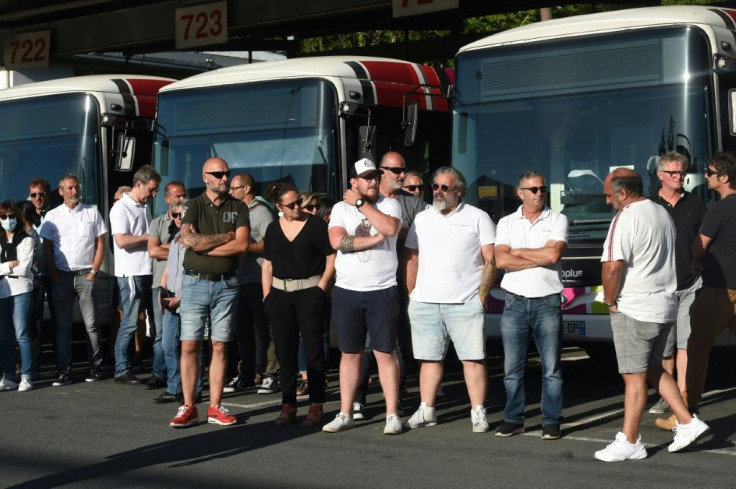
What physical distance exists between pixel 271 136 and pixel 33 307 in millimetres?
2752

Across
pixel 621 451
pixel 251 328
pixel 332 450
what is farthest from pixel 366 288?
pixel 251 328

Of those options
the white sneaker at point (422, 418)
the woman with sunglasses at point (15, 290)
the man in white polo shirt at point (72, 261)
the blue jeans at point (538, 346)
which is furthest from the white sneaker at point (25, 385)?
the blue jeans at point (538, 346)

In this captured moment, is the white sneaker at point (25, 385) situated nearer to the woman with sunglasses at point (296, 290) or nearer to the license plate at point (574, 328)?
the woman with sunglasses at point (296, 290)

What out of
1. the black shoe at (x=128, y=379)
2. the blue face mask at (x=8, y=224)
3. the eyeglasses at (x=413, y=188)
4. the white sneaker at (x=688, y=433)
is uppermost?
the eyeglasses at (x=413, y=188)

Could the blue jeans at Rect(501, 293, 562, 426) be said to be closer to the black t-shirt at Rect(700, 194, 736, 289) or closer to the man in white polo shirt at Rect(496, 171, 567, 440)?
the man in white polo shirt at Rect(496, 171, 567, 440)

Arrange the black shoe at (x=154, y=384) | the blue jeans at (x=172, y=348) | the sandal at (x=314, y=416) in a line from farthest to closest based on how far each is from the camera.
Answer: the black shoe at (x=154, y=384), the blue jeans at (x=172, y=348), the sandal at (x=314, y=416)

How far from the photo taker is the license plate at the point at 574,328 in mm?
10984

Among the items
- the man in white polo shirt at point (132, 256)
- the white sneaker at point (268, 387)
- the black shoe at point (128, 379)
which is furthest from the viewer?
the man in white polo shirt at point (132, 256)

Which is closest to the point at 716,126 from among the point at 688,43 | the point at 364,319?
the point at 688,43

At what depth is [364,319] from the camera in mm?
9320

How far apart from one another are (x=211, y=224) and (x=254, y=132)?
3.44 m

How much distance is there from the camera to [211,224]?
972cm

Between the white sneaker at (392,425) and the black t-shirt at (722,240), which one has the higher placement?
the black t-shirt at (722,240)

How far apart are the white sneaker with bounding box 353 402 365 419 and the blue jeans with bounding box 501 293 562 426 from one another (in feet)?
4.33
